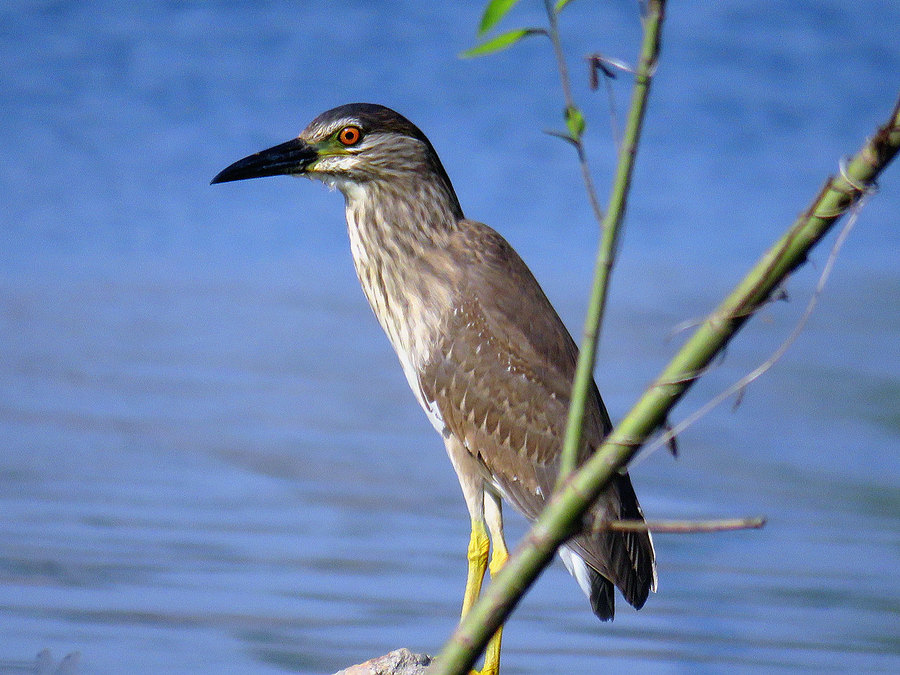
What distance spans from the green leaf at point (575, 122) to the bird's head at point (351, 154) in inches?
84.0

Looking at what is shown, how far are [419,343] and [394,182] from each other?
0.49 metres

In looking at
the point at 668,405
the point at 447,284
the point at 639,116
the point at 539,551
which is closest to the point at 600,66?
the point at 639,116

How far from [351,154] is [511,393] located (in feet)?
2.78

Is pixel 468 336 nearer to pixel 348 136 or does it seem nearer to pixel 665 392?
pixel 348 136

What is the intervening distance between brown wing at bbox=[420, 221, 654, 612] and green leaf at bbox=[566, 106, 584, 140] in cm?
201

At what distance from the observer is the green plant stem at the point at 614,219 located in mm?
761

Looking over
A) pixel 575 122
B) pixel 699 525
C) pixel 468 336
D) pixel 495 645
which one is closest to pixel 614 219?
pixel 575 122

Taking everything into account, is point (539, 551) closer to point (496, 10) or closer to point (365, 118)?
point (496, 10)

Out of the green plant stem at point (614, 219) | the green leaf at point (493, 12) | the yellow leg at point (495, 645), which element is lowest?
→ the yellow leg at point (495, 645)

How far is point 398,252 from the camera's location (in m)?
2.93

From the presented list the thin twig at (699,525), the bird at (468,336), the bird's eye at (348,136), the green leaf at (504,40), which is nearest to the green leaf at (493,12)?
the green leaf at (504,40)

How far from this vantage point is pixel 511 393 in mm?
2938

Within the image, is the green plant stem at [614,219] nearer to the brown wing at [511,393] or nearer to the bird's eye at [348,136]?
the brown wing at [511,393]

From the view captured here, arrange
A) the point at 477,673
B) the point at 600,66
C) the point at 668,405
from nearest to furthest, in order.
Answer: the point at 668,405 < the point at 600,66 < the point at 477,673
